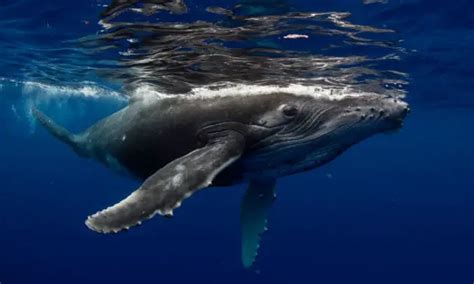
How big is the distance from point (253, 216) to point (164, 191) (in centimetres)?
401

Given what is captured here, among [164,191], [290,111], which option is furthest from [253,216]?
[164,191]

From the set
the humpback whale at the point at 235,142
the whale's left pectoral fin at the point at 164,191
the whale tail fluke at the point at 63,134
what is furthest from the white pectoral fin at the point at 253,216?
the whale tail fluke at the point at 63,134

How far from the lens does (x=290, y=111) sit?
733cm

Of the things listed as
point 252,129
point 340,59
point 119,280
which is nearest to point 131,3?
point 252,129

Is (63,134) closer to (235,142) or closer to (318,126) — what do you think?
(235,142)

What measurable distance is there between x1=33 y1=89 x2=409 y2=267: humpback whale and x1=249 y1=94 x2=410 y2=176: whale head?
2cm

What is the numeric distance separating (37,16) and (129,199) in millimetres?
9796

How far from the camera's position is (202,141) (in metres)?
7.52

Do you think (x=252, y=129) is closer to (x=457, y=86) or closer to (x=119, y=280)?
(x=457, y=86)

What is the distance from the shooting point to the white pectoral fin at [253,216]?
9008 mm

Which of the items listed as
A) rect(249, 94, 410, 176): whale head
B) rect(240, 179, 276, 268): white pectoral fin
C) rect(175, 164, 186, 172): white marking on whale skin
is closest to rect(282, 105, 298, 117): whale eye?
rect(249, 94, 410, 176): whale head

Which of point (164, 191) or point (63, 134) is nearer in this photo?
point (164, 191)

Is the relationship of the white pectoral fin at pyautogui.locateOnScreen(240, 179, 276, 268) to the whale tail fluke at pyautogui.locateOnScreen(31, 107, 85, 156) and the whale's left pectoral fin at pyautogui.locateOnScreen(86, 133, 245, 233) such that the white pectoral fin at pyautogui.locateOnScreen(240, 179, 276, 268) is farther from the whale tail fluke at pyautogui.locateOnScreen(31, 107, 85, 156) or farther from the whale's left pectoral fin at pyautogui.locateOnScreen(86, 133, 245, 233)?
the whale tail fluke at pyautogui.locateOnScreen(31, 107, 85, 156)

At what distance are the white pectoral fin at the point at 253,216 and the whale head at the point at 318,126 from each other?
1.49 m
